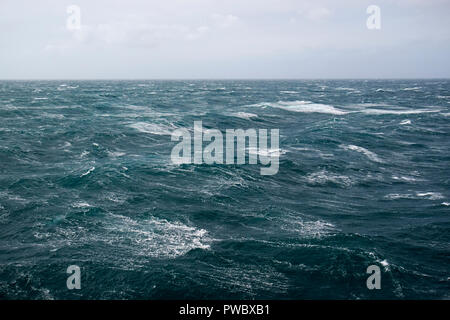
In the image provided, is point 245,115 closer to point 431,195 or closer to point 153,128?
point 153,128

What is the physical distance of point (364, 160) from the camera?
42.2 meters

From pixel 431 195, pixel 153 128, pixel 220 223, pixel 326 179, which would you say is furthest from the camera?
pixel 153 128

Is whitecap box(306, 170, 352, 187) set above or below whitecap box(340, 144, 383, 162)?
below

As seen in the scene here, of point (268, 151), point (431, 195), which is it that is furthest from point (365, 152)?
point (431, 195)

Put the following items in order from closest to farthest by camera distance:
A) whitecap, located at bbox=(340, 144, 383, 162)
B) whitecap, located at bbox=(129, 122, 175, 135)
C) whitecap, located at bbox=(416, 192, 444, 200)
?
whitecap, located at bbox=(416, 192, 444, 200), whitecap, located at bbox=(340, 144, 383, 162), whitecap, located at bbox=(129, 122, 175, 135)

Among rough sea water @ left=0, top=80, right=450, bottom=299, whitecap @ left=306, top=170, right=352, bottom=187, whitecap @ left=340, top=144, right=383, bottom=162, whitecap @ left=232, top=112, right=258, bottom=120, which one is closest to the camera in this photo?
rough sea water @ left=0, top=80, right=450, bottom=299

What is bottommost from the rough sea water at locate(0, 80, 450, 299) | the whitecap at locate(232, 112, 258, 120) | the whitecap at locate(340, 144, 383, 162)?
the rough sea water at locate(0, 80, 450, 299)

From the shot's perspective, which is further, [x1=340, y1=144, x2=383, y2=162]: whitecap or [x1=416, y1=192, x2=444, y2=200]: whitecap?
[x1=340, y1=144, x2=383, y2=162]: whitecap

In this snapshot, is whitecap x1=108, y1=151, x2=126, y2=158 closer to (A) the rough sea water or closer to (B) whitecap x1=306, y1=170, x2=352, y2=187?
(A) the rough sea water

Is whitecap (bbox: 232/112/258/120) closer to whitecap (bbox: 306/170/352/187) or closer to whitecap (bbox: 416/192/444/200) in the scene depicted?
whitecap (bbox: 306/170/352/187)

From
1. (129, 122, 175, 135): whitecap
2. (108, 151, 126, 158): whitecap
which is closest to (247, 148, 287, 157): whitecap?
(108, 151, 126, 158): whitecap

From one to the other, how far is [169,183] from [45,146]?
23612 millimetres

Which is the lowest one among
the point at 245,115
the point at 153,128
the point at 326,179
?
the point at 326,179

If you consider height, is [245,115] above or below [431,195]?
above
